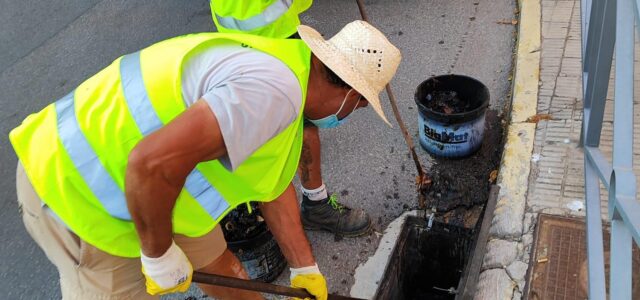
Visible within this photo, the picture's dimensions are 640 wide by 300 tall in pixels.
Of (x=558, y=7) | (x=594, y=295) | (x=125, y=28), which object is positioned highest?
(x=125, y=28)

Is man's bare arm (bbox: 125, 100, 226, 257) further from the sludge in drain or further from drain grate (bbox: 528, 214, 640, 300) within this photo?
drain grate (bbox: 528, 214, 640, 300)

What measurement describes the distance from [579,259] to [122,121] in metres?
2.21

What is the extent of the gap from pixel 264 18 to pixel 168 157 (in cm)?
146

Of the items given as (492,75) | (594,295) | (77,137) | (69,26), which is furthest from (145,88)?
(69,26)

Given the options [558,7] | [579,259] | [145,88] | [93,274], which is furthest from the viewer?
[558,7]

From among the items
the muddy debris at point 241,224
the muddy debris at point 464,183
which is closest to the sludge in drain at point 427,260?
the muddy debris at point 464,183

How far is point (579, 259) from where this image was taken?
277 cm

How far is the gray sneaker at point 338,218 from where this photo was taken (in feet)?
10.9

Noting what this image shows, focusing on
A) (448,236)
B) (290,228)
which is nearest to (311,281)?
(290,228)

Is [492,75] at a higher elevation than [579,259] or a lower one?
higher

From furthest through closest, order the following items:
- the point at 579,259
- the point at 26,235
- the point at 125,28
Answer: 1. the point at 125,28
2. the point at 26,235
3. the point at 579,259

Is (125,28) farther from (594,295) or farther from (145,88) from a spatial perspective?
(594,295)

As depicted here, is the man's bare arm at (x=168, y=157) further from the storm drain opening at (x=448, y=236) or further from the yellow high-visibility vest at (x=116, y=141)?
the storm drain opening at (x=448, y=236)

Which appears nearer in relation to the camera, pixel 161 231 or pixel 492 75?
pixel 161 231
